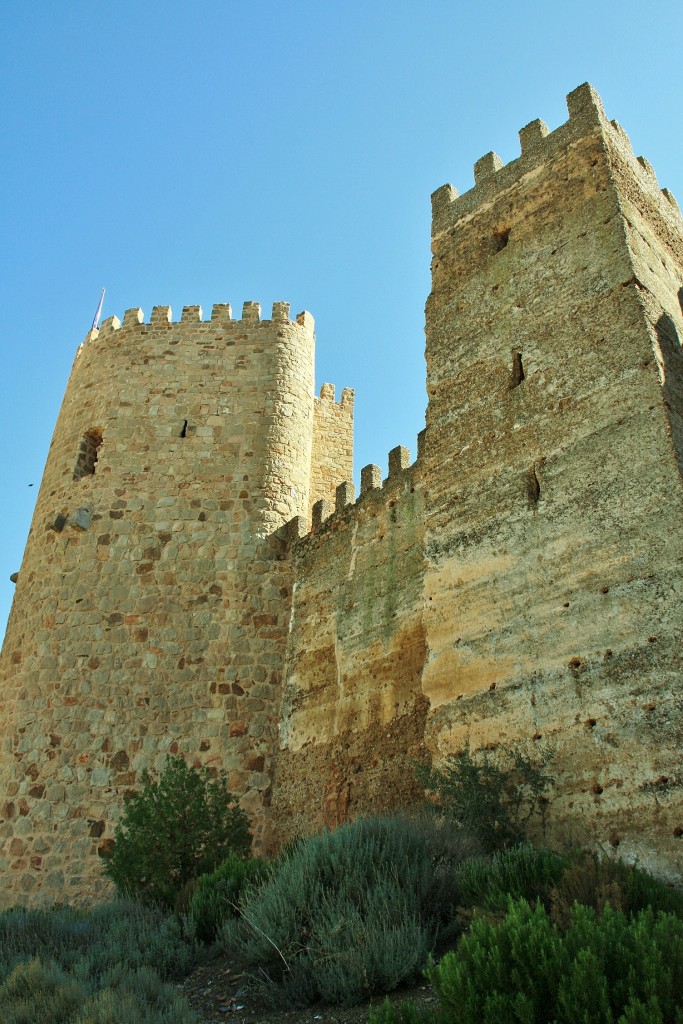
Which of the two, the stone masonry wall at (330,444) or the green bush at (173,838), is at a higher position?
the stone masonry wall at (330,444)

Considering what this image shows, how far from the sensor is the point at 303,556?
1088 cm

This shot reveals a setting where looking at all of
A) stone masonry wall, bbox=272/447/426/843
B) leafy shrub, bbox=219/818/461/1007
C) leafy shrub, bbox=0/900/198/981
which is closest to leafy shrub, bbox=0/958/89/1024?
leafy shrub, bbox=0/900/198/981

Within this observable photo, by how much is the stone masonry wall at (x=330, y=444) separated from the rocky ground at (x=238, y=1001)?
7.87 m

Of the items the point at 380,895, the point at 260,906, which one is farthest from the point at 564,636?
the point at 260,906

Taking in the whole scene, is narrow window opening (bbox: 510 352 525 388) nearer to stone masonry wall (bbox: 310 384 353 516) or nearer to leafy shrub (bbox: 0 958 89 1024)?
stone masonry wall (bbox: 310 384 353 516)

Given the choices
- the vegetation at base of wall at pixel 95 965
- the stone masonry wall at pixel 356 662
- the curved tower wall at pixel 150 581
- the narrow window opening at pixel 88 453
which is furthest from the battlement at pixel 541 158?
the vegetation at base of wall at pixel 95 965

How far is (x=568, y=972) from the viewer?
356 cm

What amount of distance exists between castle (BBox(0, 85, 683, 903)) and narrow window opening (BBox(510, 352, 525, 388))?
0.02 m

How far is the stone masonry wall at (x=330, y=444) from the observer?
13039mm

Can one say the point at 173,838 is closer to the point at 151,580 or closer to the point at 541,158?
the point at 151,580

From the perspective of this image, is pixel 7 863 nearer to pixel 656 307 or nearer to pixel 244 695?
pixel 244 695

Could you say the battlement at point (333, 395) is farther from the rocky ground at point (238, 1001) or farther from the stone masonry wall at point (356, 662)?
the rocky ground at point (238, 1001)

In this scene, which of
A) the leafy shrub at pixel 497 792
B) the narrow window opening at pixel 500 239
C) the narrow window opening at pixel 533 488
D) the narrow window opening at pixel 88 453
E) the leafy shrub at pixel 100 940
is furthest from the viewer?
the narrow window opening at pixel 88 453

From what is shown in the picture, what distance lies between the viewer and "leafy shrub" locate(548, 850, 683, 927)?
4.38 m
